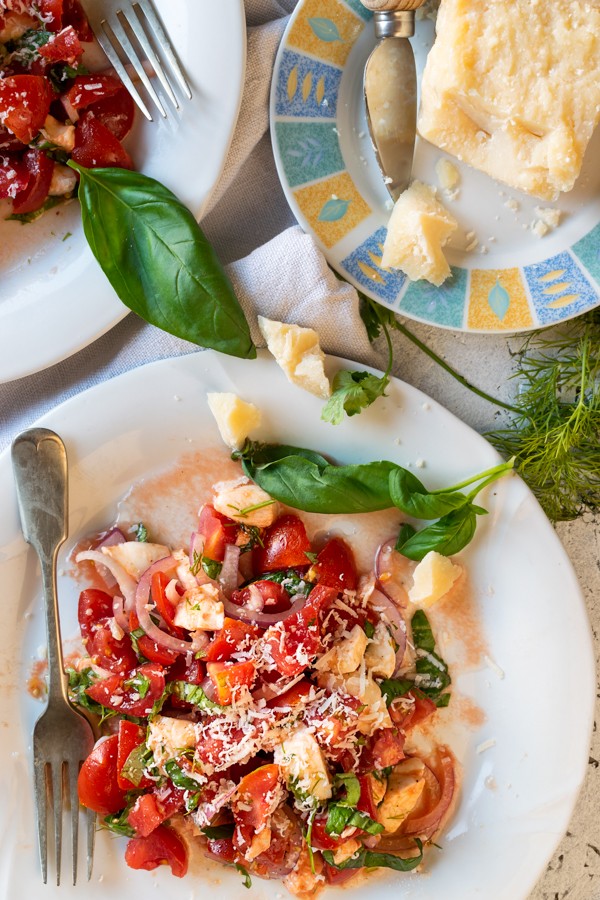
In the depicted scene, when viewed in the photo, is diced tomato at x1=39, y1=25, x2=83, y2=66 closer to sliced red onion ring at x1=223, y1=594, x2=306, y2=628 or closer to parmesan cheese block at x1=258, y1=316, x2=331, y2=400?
parmesan cheese block at x1=258, y1=316, x2=331, y2=400

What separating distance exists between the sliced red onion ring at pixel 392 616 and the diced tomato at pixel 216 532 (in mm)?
381

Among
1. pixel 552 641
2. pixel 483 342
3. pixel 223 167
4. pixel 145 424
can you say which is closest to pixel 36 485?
pixel 145 424

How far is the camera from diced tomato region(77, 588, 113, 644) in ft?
6.71

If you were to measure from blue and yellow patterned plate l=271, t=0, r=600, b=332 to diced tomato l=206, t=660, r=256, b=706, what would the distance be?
928 millimetres

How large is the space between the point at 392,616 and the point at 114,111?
4.53 feet

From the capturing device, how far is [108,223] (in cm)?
188

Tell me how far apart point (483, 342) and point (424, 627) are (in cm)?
74

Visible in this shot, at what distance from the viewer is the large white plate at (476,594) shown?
201cm

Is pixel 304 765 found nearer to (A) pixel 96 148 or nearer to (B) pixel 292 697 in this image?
(B) pixel 292 697

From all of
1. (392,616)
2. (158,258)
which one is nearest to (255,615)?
(392,616)

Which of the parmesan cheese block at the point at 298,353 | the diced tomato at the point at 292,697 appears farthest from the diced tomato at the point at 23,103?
the diced tomato at the point at 292,697

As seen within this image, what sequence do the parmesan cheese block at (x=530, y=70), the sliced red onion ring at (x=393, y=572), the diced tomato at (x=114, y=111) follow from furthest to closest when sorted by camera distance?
the sliced red onion ring at (x=393, y=572) < the diced tomato at (x=114, y=111) < the parmesan cheese block at (x=530, y=70)

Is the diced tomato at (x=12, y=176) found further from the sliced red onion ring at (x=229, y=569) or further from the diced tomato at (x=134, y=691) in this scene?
the diced tomato at (x=134, y=691)

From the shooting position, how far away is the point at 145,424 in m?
2.04
